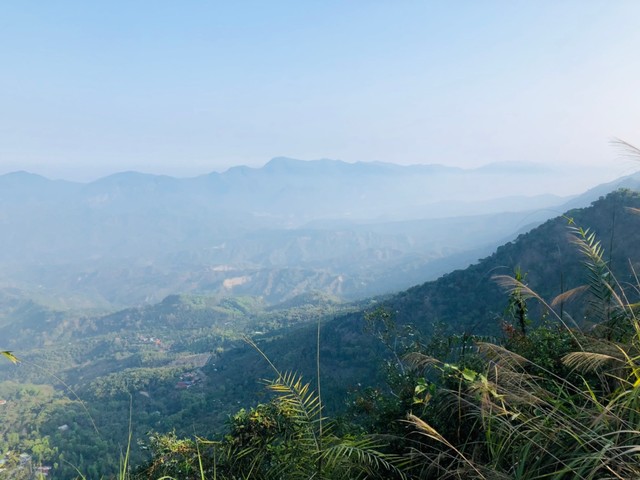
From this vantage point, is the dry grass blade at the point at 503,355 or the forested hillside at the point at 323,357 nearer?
the dry grass blade at the point at 503,355

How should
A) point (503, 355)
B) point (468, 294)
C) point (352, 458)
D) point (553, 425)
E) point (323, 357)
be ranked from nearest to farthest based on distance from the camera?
point (553, 425) < point (352, 458) < point (503, 355) < point (468, 294) < point (323, 357)

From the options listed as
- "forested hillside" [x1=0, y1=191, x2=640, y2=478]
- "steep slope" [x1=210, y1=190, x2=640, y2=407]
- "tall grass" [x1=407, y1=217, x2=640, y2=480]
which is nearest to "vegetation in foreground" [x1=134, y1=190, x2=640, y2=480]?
"tall grass" [x1=407, y1=217, x2=640, y2=480]

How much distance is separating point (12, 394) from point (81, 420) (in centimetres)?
4375

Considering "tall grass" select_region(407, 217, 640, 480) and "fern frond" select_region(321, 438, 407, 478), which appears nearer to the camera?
"tall grass" select_region(407, 217, 640, 480)

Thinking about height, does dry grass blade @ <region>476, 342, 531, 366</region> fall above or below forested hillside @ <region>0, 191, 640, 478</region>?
above

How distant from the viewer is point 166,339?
116 metres

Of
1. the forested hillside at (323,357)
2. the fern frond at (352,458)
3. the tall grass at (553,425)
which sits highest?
the tall grass at (553,425)

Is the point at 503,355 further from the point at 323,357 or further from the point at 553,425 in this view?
the point at 323,357

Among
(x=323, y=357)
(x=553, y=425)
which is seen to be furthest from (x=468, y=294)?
(x=553, y=425)

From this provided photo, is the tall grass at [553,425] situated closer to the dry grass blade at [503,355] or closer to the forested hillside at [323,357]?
the dry grass blade at [503,355]

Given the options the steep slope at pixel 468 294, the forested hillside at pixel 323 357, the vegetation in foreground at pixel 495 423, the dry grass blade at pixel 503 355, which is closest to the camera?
the vegetation in foreground at pixel 495 423

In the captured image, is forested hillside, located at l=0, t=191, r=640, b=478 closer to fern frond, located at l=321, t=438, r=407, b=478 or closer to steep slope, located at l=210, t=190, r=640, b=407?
steep slope, located at l=210, t=190, r=640, b=407

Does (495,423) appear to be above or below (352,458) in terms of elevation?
above

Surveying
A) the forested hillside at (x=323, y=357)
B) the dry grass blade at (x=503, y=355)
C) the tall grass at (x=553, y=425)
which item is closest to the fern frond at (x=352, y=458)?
the tall grass at (x=553, y=425)
